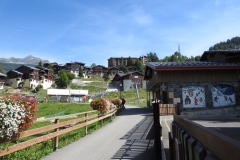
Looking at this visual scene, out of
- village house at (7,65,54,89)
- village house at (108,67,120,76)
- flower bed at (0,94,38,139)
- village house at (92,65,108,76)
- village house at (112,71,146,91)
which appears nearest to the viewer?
flower bed at (0,94,38,139)

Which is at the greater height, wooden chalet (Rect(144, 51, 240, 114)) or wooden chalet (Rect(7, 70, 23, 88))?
wooden chalet (Rect(7, 70, 23, 88))

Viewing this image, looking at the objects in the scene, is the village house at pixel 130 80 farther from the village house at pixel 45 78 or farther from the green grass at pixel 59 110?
the green grass at pixel 59 110

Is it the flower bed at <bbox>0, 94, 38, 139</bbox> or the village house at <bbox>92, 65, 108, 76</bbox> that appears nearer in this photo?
the flower bed at <bbox>0, 94, 38, 139</bbox>

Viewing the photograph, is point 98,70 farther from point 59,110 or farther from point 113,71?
point 59,110

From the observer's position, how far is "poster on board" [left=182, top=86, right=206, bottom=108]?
20.3 meters

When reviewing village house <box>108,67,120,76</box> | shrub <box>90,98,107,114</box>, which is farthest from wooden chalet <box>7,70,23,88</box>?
shrub <box>90,98,107,114</box>

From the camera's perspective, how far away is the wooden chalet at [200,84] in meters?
20.3

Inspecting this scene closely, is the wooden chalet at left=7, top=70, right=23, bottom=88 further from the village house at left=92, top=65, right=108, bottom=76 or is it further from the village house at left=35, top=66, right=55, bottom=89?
the village house at left=92, top=65, right=108, bottom=76

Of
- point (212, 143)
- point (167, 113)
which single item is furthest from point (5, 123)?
point (167, 113)

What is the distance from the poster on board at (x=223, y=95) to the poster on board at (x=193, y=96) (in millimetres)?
1236

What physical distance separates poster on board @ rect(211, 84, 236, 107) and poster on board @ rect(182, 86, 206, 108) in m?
1.24

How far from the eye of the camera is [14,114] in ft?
15.9

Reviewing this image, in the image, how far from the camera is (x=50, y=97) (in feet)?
188

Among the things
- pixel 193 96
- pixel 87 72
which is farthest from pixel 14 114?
pixel 87 72
